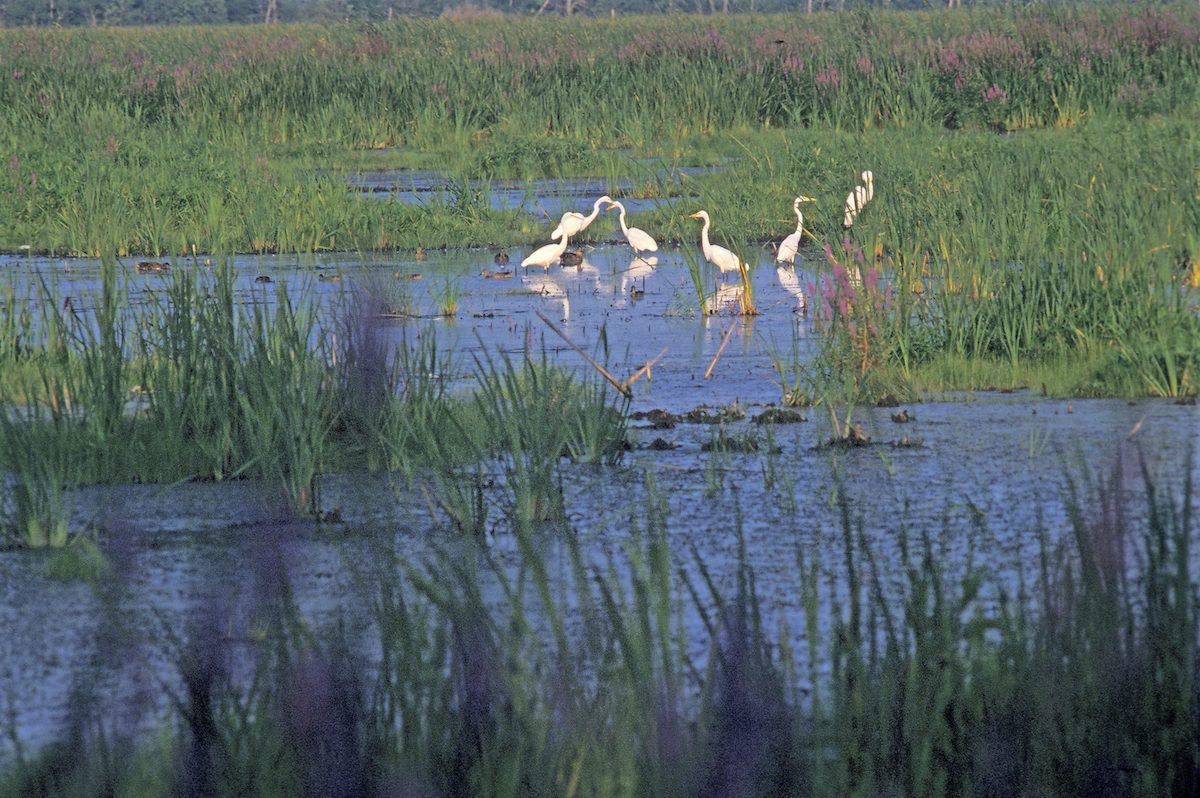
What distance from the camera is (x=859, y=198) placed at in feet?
36.6

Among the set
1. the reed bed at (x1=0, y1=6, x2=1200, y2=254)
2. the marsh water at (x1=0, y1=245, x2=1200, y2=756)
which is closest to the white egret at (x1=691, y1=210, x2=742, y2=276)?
the reed bed at (x1=0, y1=6, x2=1200, y2=254)

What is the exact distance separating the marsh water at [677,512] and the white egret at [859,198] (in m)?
2.43

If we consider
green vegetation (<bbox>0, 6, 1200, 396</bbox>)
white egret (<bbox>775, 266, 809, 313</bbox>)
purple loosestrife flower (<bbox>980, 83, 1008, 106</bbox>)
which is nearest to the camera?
green vegetation (<bbox>0, 6, 1200, 396</bbox>)

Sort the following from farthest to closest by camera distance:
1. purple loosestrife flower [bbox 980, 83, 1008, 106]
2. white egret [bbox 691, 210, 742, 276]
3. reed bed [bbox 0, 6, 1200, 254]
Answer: purple loosestrife flower [bbox 980, 83, 1008, 106]
reed bed [bbox 0, 6, 1200, 254]
white egret [bbox 691, 210, 742, 276]

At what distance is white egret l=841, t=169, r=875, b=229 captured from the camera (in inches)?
428

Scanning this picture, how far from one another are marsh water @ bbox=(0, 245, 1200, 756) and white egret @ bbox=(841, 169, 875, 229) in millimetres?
2430

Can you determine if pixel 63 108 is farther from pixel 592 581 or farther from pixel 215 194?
pixel 592 581

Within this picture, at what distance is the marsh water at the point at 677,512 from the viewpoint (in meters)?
4.19

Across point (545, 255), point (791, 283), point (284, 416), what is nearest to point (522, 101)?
point (545, 255)

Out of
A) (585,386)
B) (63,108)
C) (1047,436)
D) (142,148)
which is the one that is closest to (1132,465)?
(1047,436)

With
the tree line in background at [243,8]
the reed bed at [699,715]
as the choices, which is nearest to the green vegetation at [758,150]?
the reed bed at [699,715]

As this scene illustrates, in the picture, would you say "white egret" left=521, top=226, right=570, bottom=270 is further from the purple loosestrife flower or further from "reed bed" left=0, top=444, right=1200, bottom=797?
the purple loosestrife flower

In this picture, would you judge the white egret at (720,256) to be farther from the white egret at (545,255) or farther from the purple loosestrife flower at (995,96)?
the purple loosestrife flower at (995,96)

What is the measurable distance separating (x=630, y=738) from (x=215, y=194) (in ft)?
38.4
